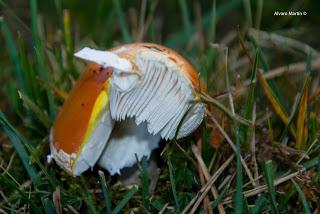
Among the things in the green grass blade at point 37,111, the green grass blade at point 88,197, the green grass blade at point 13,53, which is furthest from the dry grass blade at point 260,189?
the green grass blade at point 13,53

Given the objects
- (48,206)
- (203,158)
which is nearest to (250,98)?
(203,158)

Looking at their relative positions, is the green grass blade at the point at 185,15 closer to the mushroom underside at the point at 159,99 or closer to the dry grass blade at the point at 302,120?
the dry grass blade at the point at 302,120

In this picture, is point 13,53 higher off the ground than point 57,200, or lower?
higher

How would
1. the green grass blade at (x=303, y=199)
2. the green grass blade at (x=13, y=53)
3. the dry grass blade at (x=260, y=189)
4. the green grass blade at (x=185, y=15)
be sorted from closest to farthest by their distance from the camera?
the green grass blade at (x=303, y=199)
the dry grass blade at (x=260, y=189)
the green grass blade at (x=13, y=53)
the green grass blade at (x=185, y=15)

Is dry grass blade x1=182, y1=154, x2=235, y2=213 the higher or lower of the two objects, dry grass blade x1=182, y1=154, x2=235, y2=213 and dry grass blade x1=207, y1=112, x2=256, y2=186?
the lower

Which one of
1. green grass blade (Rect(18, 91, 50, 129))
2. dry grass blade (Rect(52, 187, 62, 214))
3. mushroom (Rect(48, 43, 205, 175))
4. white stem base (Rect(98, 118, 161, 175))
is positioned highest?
mushroom (Rect(48, 43, 205, 175))

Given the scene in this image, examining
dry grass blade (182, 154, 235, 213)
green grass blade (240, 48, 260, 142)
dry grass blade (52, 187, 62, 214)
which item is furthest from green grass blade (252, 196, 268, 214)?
dry grass blade (52, 187, 62, 214)

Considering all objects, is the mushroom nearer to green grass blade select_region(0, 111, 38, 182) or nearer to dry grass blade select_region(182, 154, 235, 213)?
green grass blade select_region(0, 111, 38, 182)

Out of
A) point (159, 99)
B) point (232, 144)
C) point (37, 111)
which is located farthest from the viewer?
point (37, 111)

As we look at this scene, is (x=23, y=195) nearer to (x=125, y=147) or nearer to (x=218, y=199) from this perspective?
(x=125, y=147)
